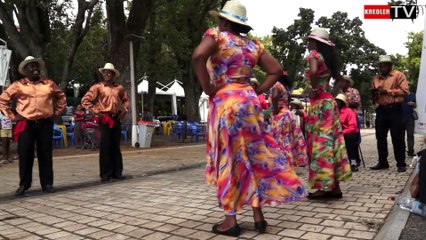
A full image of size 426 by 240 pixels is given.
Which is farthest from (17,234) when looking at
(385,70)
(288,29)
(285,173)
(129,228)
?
(288,29)

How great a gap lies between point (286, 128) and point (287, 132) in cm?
7

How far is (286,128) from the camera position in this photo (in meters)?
7.30

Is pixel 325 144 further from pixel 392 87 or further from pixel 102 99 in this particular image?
pixel 102 99

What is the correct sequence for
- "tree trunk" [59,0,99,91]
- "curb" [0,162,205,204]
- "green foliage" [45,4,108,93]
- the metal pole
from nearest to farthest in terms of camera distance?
1. "curb" [0,162,205,204]
2. "tree trunk" [59,0,99,91]
3. the metal pole
4. "green foliage" [45,4,108,93]

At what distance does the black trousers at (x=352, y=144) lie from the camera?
855 centimetres

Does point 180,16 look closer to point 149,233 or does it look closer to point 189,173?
point 189,173

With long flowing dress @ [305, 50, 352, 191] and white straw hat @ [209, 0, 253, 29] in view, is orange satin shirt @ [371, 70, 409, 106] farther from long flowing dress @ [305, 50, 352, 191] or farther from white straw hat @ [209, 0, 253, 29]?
white straw hat @ [209, 0, 253, 29]

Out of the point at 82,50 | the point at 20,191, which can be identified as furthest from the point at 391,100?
the point at 82,50

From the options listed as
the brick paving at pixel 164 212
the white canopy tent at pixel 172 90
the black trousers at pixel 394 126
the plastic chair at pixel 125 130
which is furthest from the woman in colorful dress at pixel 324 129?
the white canopy tent at pixel 172 90

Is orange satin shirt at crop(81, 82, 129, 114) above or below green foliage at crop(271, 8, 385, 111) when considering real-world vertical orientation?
below

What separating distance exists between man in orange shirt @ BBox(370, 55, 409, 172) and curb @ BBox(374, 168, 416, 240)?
3.44 meters

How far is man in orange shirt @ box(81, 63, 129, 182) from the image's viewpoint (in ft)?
25.0

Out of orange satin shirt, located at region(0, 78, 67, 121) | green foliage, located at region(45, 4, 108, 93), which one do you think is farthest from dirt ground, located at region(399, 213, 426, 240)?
green foliage, located at region(45, 4, 108, 93)

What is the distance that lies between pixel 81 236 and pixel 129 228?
464 millimetres
